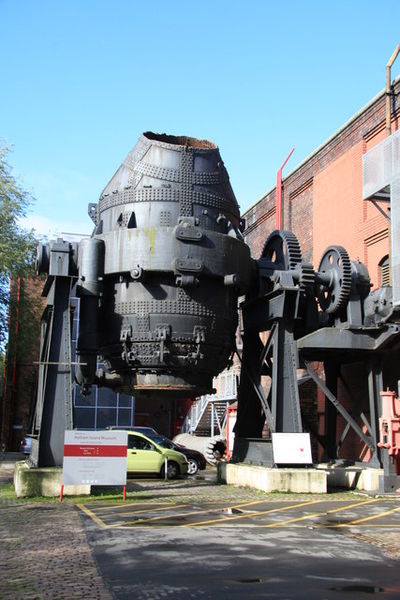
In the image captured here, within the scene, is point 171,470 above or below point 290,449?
below

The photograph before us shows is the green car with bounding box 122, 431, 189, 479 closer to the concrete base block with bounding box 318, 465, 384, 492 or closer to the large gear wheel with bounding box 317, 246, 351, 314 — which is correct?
the concrete base block with bounding box 318, 465, 384, 492

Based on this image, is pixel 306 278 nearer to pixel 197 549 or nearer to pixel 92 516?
pixel 92 516

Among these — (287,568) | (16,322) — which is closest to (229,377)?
(16,322)

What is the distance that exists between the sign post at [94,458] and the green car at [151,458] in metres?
6.85

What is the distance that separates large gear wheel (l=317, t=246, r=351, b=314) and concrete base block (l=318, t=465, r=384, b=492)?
13.0 feet

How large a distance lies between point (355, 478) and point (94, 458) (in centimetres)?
699

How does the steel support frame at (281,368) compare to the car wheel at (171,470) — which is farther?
the car wheel at (171,470)

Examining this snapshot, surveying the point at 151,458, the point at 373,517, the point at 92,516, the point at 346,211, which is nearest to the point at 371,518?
the point at 373,517

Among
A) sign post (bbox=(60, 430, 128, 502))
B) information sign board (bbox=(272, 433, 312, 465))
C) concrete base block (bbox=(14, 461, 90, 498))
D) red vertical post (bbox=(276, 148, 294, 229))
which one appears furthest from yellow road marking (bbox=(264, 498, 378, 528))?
red vertical post (bbox=(276, 148, 294, 229))

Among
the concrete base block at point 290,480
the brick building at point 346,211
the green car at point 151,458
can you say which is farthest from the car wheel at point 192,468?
the concrete base block at point 290,480

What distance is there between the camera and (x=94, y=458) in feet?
42.8

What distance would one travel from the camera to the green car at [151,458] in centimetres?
1997

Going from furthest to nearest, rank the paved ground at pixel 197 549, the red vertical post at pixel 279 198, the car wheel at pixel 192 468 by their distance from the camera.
→ the red vertical post at pixel 279 198 < the car wheel at pixel 192 468 < the paved ground at pixel 197 549

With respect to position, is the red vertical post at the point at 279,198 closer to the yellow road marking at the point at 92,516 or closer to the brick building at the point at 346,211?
the brick building at the point at 346,211
